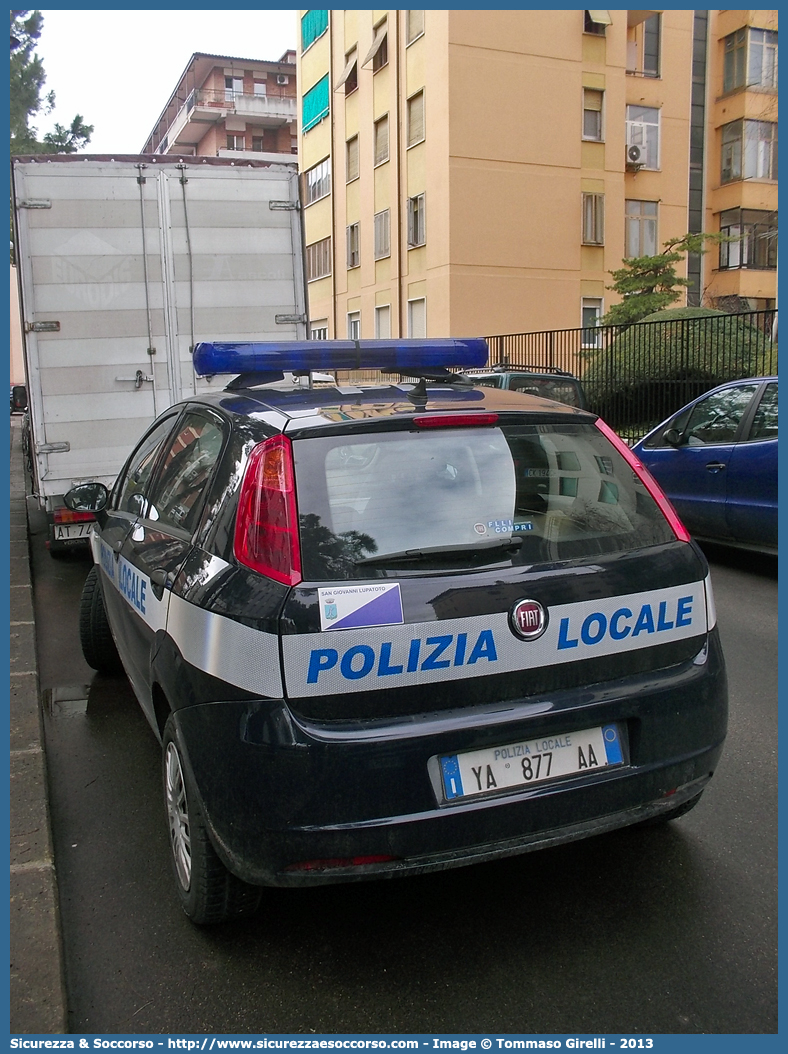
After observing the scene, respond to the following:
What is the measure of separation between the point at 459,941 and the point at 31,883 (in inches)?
55.7

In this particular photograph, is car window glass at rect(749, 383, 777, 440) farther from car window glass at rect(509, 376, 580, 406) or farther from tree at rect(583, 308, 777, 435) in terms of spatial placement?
tree at rect(583, 308, 777, 435)

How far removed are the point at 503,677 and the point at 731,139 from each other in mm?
37724

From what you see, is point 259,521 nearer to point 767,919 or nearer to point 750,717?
point 767,919

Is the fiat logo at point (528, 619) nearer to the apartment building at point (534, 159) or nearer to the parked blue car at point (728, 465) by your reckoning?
the parked blue car at point (728, 465)

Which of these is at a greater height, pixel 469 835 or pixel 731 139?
pixel 731 139

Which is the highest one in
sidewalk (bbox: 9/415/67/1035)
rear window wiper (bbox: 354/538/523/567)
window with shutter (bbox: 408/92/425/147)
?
window with shutter (bbox: 408/92/425/147)

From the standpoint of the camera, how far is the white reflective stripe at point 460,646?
2635 millimetres

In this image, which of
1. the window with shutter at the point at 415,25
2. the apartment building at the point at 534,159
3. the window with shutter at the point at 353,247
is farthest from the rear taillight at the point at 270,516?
the window with shutter at the point at 353,247

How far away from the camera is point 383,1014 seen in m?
2.63

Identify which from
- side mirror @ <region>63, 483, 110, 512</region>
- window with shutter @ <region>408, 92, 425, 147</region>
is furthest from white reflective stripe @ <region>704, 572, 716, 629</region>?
window with shutter @ <region>408, 92, 425, 147</region>

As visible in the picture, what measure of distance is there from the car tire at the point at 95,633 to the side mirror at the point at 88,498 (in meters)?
0.75

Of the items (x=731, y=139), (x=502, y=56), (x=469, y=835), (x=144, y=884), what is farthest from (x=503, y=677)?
(x=731, y=139)

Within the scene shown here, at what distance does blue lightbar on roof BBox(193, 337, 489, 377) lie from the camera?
3.65m

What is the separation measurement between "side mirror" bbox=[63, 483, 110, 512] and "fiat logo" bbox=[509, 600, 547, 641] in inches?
106
